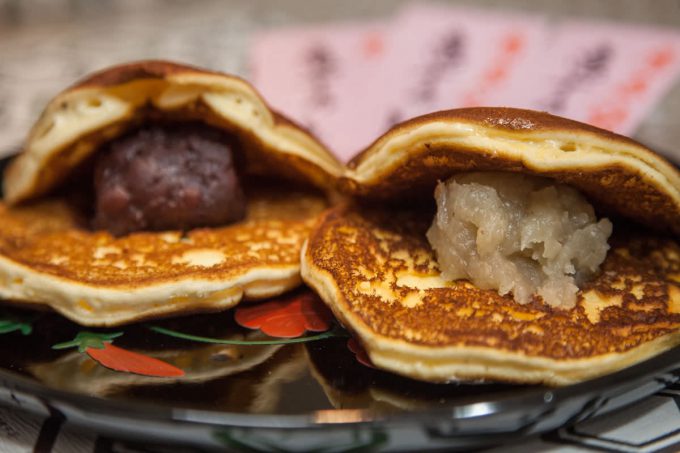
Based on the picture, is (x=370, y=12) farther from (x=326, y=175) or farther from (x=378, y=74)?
(x=326, y=175)

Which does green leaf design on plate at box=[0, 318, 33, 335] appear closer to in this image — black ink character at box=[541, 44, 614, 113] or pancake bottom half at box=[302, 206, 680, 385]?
pancake bottom half at box=[302, 206, 680, 385]

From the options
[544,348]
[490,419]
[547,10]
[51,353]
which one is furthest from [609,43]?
[51,353]

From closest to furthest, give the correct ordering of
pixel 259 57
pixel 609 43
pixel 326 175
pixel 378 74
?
pixel 326 175
pixel 609 43
pixel 378 74
pixel 259 57

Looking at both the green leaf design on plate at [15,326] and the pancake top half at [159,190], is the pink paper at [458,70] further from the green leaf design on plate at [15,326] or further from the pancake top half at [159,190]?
the green leaf design on plate at [15,326]

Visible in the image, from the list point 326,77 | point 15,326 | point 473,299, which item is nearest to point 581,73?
point 326,77

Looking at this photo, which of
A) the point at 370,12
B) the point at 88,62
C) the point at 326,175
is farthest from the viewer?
the point at 370,12

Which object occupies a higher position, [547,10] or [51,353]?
[547,10]

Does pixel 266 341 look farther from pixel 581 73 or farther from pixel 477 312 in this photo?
pixel 581 73
